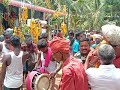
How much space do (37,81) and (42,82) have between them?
18cm

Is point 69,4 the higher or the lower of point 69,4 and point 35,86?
the higher

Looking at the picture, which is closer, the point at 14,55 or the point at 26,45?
the point at 14,55

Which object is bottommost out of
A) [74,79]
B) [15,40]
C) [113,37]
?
[74,79]

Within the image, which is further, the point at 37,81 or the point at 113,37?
the point at 37,81

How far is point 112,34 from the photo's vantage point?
12.1 ft

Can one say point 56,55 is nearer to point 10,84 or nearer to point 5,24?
point 10,84

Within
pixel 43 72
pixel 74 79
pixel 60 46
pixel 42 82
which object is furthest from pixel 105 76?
pixel 43 72

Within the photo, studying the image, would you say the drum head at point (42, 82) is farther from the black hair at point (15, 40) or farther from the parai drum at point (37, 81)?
the black hair at point (15, 40)

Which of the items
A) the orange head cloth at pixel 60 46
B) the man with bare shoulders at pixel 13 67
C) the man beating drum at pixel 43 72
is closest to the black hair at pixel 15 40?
the man with bare shoulders at pixel 13 67

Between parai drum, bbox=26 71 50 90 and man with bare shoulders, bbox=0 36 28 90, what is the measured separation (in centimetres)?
16

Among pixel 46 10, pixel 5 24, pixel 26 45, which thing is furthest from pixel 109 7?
pixel 26 45

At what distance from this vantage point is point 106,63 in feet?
11.3

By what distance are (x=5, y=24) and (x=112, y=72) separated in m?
14.0

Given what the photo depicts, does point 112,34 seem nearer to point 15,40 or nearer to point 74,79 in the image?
point 74,79
